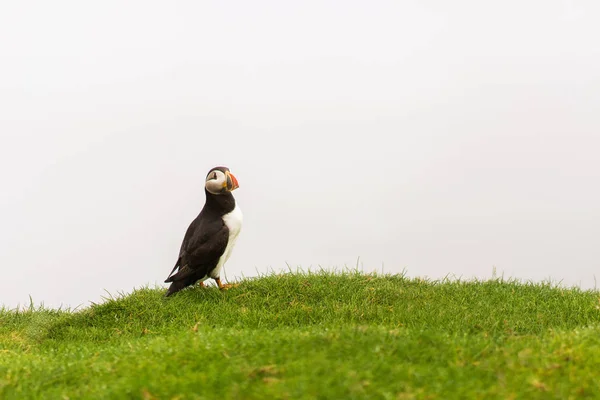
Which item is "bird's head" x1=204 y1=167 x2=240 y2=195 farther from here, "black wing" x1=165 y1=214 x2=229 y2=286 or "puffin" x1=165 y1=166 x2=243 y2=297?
"black wing" x1=165 y1=214 x2=229 y2=286

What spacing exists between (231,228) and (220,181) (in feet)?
2.39

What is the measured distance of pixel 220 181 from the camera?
33.5 ft

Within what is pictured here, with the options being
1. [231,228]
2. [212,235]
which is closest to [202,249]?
[212,235]

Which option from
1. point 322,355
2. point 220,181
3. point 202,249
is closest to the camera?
point 322,355

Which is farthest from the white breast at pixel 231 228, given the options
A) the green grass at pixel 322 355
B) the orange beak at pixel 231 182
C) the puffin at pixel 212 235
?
the green grass at pixel 322 355

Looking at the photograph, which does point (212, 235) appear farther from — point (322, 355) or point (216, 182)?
point (322, 355)

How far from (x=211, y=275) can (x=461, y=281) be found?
4.42m

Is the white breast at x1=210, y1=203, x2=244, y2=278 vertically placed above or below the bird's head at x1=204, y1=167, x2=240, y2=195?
below

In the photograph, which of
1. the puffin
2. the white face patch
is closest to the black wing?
the puffin

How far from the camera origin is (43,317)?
1206cm

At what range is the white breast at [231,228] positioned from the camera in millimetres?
10227

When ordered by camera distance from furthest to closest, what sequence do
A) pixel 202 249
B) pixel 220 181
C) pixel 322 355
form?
1. pixel 220 181
2. pixel 202 249
3. pixel 322 355

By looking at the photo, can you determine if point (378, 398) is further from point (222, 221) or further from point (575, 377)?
point (222, 221)

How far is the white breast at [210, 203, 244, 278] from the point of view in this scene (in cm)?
Result: 1023
